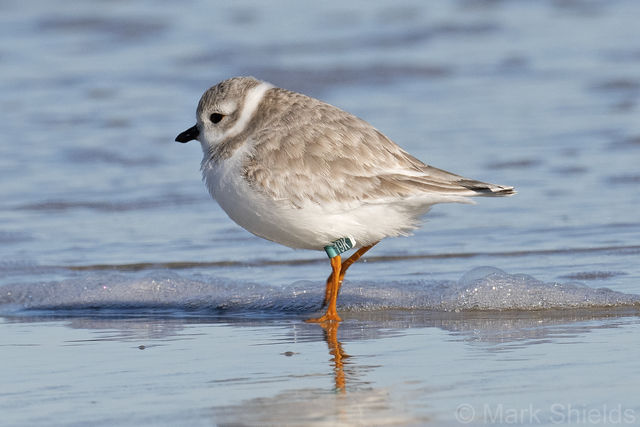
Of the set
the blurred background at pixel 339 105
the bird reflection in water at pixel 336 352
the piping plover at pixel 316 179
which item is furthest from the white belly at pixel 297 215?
the blurred background at pixel 339 105

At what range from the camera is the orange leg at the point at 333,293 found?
6160 mm

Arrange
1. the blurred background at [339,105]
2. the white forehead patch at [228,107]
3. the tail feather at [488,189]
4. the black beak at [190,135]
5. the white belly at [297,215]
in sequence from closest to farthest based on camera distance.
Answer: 1. the tail feather at [488,189]
2. the white belly at [297,215]
3. the white forehead patch at [228,107]
4. the black beak at [190,135]
5. the blurred background at [339,105]

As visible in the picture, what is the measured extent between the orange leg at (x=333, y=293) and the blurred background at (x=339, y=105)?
1090 millimetres

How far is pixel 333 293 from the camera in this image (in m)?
6.25

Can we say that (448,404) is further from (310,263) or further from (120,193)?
(120,193)

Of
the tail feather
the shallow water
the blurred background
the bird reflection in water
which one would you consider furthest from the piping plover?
the blurred background

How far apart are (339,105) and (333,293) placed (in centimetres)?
749

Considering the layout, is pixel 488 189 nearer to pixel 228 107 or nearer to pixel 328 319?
pixel 328 319

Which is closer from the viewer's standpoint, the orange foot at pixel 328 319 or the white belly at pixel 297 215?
the white belly at pixel 297 215

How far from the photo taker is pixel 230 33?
17.1 m

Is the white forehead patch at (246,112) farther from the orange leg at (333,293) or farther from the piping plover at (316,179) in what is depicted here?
the orange leg at (333,293)

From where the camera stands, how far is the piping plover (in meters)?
5.88

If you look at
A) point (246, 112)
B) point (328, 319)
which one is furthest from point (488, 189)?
point (246, 112)

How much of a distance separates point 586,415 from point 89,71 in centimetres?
1207
